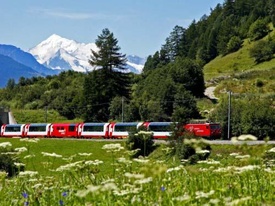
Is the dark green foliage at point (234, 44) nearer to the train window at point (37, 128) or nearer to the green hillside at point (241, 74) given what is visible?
the green hillside at point (241, 74)

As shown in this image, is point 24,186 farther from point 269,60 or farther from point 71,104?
point 269,60

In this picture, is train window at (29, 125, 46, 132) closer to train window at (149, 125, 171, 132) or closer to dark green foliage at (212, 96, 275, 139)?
train window at (149, 125, 171, 132)

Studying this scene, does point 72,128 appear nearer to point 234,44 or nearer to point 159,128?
point 159,128

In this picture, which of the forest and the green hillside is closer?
the forest

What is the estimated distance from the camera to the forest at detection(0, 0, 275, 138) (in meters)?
57.8

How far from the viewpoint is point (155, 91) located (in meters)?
84.3

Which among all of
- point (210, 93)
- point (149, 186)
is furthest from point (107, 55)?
point (149, 186)

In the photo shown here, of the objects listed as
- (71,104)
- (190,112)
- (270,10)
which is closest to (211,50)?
(270,10)

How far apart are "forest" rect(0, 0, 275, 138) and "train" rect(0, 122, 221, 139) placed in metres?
1.76

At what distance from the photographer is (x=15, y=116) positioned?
3762 inches

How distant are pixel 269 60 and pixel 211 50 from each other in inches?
1454

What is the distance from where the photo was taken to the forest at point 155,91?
190 feet

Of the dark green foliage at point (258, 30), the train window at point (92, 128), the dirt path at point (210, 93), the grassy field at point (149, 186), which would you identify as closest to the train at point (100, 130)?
the train window at point (92, 128)

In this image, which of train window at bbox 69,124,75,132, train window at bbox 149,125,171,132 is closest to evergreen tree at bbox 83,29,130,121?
train window at bbox 69,124,75,132
